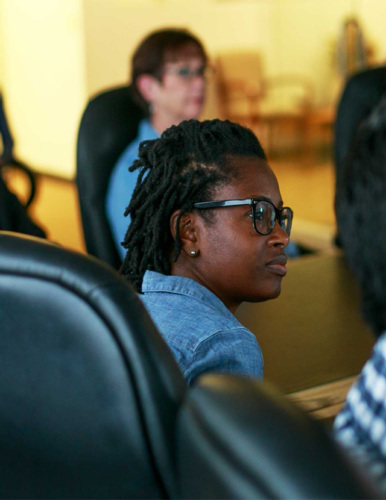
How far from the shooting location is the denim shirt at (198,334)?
0.83 metres

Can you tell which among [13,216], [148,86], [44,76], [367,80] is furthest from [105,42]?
[13,216]

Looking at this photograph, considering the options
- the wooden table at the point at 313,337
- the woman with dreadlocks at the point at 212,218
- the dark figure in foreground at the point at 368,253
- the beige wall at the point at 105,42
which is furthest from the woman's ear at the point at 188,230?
the beige wall at the point at 105,42

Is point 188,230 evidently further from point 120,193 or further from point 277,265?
point 120,193

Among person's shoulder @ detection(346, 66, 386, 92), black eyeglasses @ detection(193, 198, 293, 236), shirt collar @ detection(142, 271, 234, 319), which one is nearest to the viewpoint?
shirt collar @ detection(142, 271, 234, 319)

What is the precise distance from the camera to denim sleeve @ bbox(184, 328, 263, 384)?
32.5 inches

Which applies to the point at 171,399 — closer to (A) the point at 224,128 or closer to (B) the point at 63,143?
(A) the point at 224,128

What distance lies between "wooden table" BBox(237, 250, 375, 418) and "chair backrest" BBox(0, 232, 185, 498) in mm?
503

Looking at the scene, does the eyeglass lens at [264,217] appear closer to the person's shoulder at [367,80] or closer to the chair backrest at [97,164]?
the chair backrest at [97,164]

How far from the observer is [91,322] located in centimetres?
53

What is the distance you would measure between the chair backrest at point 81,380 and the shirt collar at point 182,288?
379 millimetres

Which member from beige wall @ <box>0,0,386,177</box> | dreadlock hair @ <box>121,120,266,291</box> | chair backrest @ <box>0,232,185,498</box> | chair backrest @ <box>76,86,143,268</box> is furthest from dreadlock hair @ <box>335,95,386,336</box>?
beige wall @ <box>0,0,386,177</box>

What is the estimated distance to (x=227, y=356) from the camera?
2.79ft

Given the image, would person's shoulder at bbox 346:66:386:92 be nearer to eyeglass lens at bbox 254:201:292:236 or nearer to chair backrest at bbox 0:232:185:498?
eyeglass lens at bbox 254:201:292:236

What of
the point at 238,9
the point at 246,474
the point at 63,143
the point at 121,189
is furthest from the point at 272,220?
the point at 63,143
